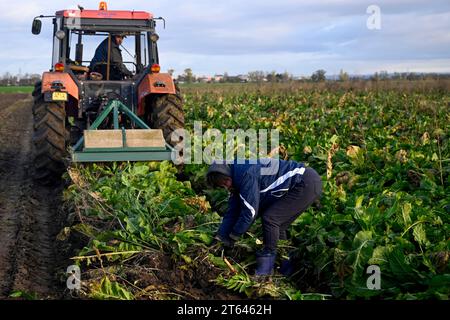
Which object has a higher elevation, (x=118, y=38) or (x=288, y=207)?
(x=118, y=38)

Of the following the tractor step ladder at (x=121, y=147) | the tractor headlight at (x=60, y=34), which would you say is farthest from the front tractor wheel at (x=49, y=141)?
the tractor headlight at (x=60, y=34)

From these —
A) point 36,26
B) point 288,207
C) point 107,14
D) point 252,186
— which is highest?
point 107,14

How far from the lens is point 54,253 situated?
20.4 feet

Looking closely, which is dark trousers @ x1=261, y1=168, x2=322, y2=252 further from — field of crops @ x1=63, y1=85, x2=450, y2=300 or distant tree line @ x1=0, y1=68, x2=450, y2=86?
distant tree line @ x1=0, y1=68, x2=450, y2=86

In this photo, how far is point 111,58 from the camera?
9.59 m

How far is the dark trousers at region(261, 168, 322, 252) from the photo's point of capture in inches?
201

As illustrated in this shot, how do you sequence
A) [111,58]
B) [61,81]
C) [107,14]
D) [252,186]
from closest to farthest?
1. [252,186]
2. [61,81]
3. [107,14]
4. [111,58]

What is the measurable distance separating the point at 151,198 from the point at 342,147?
444cm

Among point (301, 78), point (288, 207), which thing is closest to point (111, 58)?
point (288, 207)

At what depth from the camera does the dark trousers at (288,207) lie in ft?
16.8

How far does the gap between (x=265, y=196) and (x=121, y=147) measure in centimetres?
280

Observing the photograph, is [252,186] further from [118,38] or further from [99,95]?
[118,38]
